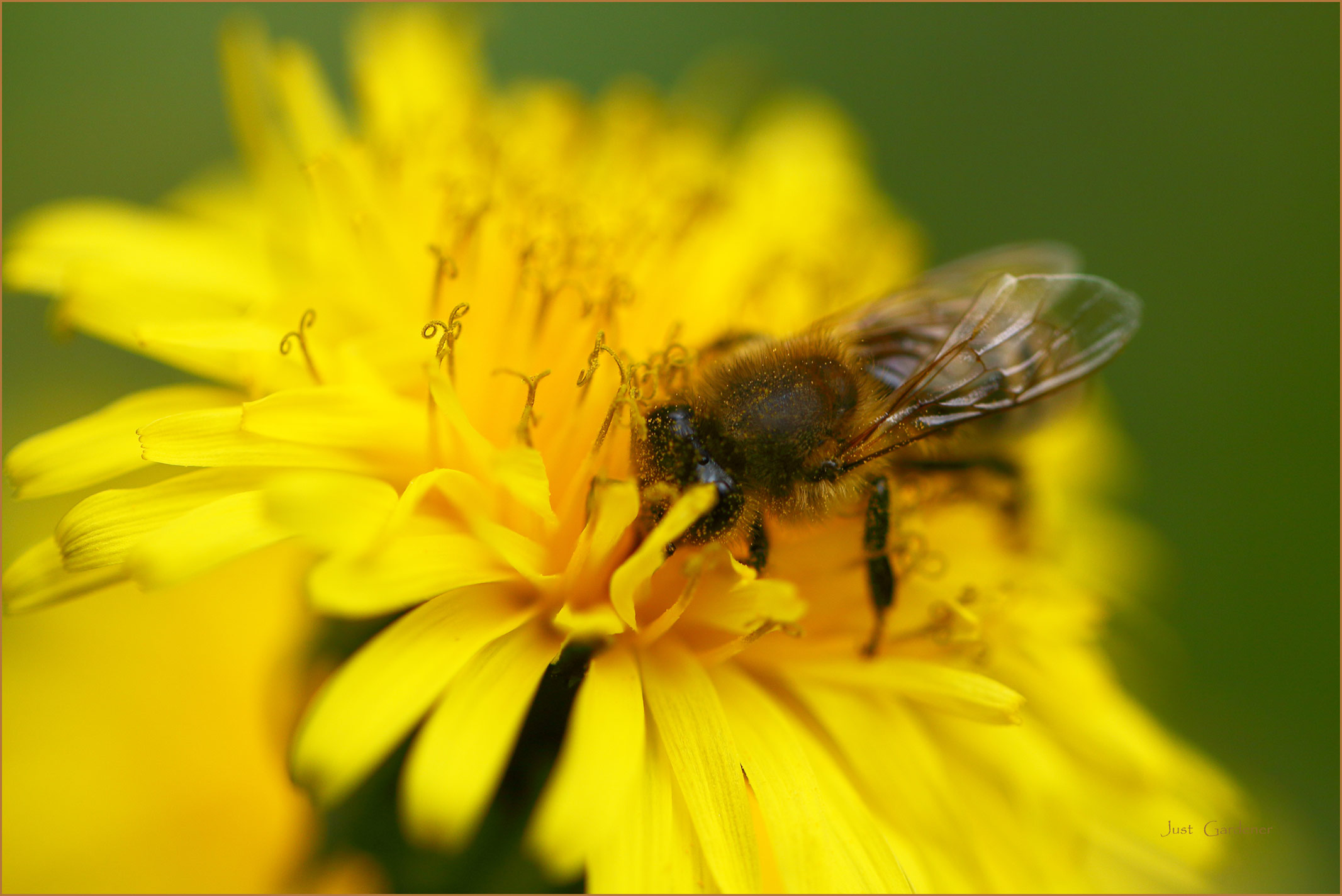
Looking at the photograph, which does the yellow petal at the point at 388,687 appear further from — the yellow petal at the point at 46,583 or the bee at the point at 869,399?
the yellow petal at the point at 46,583

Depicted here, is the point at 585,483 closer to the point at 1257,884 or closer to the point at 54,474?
the point at 54,474

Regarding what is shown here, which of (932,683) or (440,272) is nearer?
(932,683)

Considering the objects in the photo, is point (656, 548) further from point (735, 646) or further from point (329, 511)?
point (329, 511)

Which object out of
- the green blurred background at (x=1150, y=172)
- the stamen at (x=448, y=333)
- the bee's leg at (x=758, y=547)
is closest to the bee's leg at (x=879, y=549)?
the bee's leg at (x=758, y=547)

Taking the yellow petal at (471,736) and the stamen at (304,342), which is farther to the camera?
the stamen at (304,342)

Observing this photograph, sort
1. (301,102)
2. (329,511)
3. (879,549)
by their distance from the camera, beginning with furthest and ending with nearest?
(301,102) → (879,549) → (329,511)

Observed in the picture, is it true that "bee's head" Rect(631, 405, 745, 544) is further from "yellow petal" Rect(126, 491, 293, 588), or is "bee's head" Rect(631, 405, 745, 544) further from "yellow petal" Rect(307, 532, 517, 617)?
"yellow petal" Rect(126, 491, 293, 588)

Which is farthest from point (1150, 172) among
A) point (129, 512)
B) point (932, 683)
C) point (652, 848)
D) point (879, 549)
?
point (129, 512)

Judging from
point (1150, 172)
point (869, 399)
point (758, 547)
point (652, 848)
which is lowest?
point (652, 848)
